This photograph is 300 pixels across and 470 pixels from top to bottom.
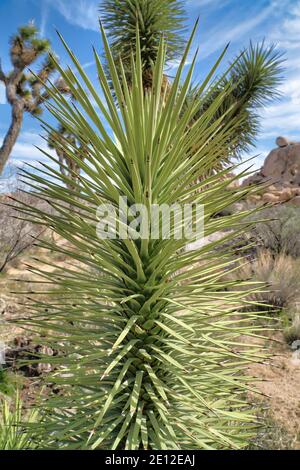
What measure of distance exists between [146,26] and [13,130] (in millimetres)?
9578

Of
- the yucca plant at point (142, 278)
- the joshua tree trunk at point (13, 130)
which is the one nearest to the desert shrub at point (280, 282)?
the yucca plant at point (142, 278)

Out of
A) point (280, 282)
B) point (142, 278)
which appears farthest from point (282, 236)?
point (142, 278)

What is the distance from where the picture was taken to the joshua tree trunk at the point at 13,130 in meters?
15.2

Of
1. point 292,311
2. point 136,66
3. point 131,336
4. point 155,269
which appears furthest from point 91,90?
point 292,311

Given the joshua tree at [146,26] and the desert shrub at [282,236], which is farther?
the desert shrub at [282,236]

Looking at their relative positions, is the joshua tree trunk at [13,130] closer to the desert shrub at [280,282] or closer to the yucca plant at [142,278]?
the desert shrub at [280,282]

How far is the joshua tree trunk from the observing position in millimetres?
15195

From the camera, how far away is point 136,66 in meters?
1.32

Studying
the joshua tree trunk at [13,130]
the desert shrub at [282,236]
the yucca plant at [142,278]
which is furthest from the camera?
the joshua tree trunk at [13,130]

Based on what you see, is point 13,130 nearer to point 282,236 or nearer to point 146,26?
point 146,26

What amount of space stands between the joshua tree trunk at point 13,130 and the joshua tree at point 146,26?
27.1 feet

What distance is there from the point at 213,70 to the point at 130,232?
68cm

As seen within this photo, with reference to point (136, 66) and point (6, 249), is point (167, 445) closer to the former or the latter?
point (136, 66)

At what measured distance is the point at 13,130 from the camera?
15461mm
